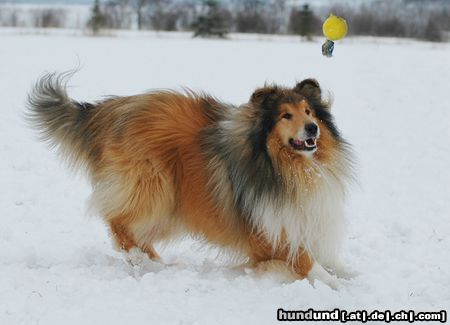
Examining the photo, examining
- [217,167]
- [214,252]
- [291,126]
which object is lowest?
[214,252]

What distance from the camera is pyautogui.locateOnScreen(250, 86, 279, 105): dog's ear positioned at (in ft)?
14.9

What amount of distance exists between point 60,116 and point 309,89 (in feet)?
7.13

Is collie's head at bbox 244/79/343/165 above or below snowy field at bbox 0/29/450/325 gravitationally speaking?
above

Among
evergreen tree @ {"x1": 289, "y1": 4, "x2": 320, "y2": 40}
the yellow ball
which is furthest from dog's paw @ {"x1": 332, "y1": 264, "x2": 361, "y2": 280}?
evergreen tree @ {"x1": 289, "y1": 4, "x2": 320, "y2": 40}

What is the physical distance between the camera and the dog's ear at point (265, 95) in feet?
14.9

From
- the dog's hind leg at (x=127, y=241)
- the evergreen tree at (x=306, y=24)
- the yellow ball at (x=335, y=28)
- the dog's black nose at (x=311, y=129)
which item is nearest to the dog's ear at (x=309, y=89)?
the dog's black nose at (x=311, y=129)

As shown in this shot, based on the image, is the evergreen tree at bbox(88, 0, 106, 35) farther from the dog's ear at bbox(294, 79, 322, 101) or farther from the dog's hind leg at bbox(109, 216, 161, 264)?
the dog's ear at bbox(294, 79, 322, 101)

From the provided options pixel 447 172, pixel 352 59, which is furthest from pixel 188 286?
pixel 352 59

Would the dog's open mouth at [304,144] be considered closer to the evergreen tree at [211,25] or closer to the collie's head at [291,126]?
the collie's head at [291,126]

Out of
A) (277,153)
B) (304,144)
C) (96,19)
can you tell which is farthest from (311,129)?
(96,19)

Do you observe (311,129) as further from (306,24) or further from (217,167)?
(306,24)

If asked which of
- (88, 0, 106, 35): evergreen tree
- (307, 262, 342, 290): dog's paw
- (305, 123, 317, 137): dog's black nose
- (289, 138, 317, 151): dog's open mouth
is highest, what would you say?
(305, 123, 317, 137): dog's black nose

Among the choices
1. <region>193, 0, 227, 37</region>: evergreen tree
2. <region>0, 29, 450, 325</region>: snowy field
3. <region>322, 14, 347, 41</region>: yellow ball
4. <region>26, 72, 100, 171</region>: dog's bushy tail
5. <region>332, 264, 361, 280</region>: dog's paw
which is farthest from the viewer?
<region>193, 0, 227, 37</region>: evergreen tree

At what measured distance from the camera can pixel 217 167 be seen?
4684 mm
